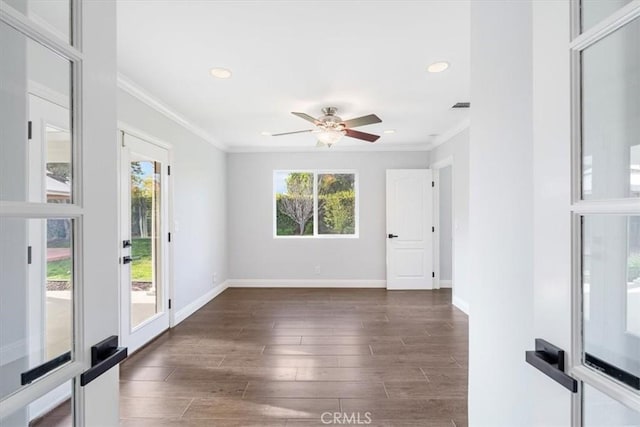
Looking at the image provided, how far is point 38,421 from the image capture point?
2.19 feet

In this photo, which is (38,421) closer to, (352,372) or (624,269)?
(624,269)

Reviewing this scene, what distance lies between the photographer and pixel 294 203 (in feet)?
19.3

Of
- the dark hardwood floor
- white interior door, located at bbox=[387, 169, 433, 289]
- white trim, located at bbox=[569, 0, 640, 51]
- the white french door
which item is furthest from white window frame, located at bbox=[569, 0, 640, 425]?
white interior door, located at bbox=[387, 169, 433, 289]

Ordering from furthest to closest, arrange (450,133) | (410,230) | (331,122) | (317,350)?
(410,230), (450,133), (331,122), (317,350)

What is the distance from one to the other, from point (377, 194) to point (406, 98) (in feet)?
8.47

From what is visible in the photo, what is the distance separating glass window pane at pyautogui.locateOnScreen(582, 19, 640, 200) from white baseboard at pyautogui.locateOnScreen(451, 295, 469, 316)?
13.2 feet

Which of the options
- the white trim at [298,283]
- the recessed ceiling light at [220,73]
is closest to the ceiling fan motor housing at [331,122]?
the recessed ceiling light at [220,73]

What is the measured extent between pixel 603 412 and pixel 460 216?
13.3ft

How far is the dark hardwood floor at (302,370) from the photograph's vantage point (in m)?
2.09

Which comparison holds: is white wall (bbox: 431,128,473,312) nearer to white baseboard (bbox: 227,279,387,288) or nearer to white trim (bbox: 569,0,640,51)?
white baseboard (bbox: 227,279,387,288)

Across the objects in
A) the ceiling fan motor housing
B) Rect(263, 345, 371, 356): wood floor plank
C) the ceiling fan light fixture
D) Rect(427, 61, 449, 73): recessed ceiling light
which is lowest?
Rect(263, 345, 371, 356): wood floor plank

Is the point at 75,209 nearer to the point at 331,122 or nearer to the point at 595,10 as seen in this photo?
the point at 595,10

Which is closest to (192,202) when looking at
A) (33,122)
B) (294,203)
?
(294,203)

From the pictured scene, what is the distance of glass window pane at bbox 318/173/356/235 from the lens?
581cm
